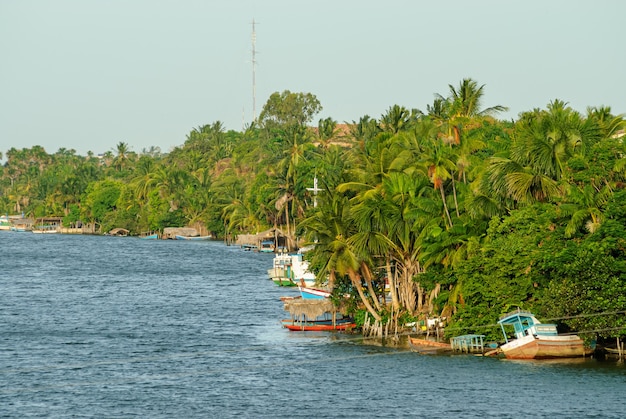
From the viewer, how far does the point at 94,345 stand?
71688 mm

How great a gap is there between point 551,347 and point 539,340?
895 mm

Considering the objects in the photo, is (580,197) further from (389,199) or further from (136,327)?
(136,327)

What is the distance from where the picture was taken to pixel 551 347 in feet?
193

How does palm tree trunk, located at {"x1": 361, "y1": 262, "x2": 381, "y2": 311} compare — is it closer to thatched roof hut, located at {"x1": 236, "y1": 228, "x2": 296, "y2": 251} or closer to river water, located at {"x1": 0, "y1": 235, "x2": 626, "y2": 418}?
river water, located at {"x1": 0, "y1": 235, "x2": 626, "y2": 418}

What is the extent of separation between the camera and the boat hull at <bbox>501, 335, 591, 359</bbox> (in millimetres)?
58562

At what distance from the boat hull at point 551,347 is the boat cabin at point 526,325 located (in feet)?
0.94

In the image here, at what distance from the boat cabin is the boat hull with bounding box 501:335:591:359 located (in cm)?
29

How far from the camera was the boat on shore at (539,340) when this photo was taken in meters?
58.6

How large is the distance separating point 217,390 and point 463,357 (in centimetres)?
1517

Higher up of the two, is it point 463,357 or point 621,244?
point 621,244

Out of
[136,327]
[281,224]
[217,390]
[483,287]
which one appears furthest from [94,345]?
[281,224]

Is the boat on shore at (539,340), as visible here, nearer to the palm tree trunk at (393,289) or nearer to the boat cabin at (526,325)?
the boat cabin at (526,325)

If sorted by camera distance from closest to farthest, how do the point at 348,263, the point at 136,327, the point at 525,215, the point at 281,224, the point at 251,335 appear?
1. the point at 525,215
2. the point at 348,263
3. the point at 251,335
4. the point at 136,327
5. the point at 281,224

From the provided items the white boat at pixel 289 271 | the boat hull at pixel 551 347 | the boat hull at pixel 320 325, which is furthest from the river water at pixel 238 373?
the white boat at pixel 289 271
